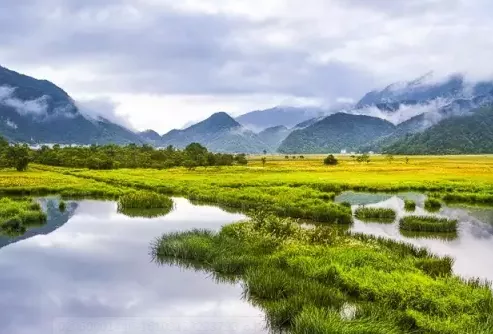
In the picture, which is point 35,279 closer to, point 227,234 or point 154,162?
point 227,234

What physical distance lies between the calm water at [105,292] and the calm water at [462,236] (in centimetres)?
1180

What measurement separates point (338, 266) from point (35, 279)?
44.8 ft

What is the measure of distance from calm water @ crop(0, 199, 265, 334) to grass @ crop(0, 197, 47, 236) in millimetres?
2066

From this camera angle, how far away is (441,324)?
16094mm

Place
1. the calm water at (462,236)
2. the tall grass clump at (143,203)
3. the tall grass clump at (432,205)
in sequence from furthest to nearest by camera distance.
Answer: the tall grass clump at (432,205) < the tall grass clump at (143,203) < the calm water at (462,236)

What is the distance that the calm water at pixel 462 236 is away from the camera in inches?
1045

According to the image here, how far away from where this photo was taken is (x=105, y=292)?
2228 cm

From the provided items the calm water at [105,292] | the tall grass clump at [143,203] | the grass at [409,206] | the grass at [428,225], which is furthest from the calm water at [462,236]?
the tall grass clump at [143,203]

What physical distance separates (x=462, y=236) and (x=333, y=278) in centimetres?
1723

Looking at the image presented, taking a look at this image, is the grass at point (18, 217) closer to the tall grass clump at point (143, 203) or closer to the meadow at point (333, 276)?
the tall grass clump at point (143, 203)

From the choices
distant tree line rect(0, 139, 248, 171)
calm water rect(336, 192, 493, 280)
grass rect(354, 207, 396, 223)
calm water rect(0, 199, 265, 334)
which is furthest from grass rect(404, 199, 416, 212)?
distant tree line rect(0, 139, 248, 171)

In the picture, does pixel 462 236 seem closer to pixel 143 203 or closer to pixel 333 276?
pixel 333 276

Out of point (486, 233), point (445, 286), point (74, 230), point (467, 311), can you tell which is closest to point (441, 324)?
point (467, 311)

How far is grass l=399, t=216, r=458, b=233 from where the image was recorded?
36.6m
